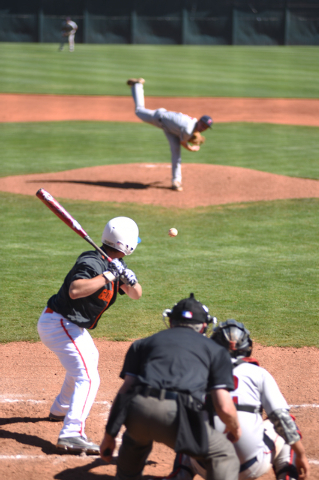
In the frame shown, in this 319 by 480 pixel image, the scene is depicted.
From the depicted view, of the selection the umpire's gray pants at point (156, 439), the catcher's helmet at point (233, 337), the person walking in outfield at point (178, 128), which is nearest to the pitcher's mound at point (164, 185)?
the person walking in outfield at point (178, 128)

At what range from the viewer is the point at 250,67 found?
39.8 meters

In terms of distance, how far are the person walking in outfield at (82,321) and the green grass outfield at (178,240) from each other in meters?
2.07

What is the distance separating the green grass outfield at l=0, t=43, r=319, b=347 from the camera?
7.08 metres

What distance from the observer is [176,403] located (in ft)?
10.3

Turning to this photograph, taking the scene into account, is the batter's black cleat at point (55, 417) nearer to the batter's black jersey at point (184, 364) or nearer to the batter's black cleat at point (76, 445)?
the batter's black cleat at point (76, 445)

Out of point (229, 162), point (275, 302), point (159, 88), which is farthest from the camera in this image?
point (159, 88)

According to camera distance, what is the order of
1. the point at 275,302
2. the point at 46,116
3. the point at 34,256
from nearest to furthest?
the point at 275,302 < the point at 34,256 < the point at 46,116

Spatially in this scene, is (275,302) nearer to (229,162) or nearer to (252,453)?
(252,453)

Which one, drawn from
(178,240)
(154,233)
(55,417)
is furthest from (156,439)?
(154,233)

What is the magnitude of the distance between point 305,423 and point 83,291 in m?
2.11

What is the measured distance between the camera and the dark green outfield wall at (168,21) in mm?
48531

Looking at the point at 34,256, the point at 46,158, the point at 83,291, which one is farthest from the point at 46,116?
the point at 83,291

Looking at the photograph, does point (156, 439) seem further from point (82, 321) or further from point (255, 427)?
point (82, 321)

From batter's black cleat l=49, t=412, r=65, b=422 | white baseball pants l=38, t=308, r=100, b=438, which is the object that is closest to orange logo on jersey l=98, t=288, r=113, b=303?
white baseball pants l=38, t=308, r=100, b=438
